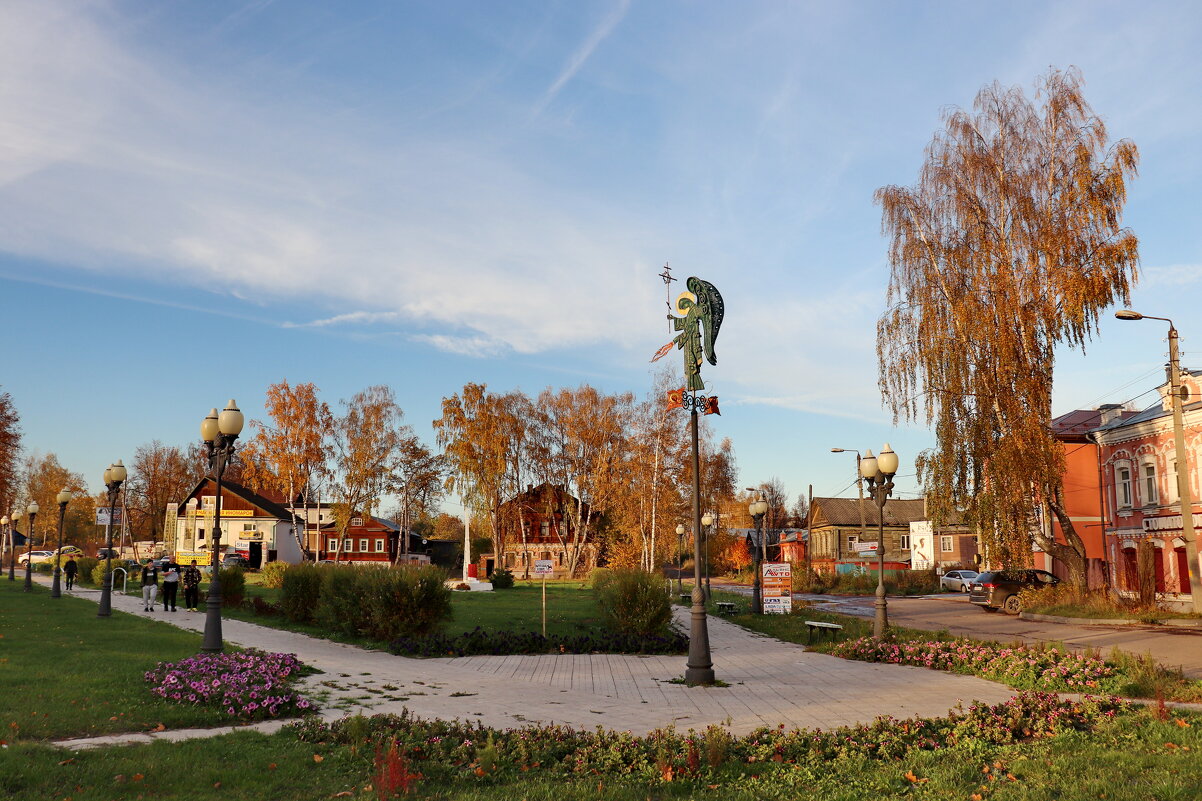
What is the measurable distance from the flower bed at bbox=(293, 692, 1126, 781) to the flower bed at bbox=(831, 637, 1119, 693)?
261 cm

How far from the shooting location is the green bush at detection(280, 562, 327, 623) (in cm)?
2084

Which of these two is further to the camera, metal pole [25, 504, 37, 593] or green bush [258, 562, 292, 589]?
green bush [258, 562, 292, 589]

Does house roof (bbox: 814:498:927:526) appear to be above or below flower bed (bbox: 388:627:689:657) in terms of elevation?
above

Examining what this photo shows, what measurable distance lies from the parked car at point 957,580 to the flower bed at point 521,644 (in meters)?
35.2

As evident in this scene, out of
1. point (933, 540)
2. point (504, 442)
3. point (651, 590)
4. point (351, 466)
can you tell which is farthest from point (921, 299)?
point (933, 540)

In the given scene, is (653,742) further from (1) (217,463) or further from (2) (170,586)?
(2) (170,586)

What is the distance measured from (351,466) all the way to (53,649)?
145ft

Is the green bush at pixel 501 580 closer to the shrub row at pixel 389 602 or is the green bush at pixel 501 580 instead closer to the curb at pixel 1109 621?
the curb at pixel 1109 621

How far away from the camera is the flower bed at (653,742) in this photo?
678 cm

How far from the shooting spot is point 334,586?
60.9 ft

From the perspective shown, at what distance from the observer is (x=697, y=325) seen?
42.2ft

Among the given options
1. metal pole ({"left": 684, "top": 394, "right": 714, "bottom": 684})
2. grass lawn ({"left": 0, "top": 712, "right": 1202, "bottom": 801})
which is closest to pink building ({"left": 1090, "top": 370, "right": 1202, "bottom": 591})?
metal pole ({"left": 684, "top": 394, "right": 714, "bottom": 684})

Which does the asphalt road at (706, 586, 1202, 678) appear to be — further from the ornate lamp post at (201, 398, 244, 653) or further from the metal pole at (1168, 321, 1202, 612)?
the ornate lamp post at (201, 398, 244, 653)

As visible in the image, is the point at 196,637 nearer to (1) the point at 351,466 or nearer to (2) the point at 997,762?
(2) the point at 997,762
